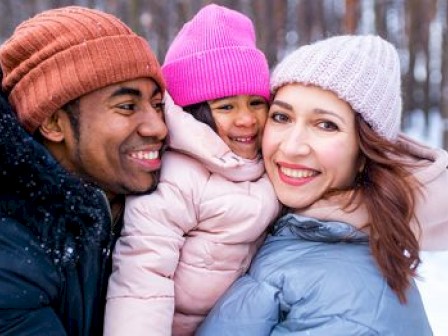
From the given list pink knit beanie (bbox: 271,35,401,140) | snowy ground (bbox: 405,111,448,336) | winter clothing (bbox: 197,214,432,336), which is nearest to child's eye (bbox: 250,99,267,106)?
pink knit beanie (bbox: 271,35,401,140)

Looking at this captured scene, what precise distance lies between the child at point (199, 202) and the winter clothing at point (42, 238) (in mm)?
155

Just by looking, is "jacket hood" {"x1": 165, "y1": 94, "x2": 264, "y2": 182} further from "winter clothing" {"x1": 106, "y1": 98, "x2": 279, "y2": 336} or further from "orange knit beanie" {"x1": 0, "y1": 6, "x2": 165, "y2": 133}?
"orange knit beanie" {"x1": 0, "y1": 6, "x2": 165, "y2": 133}

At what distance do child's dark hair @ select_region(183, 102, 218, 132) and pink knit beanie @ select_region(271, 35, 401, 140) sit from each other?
0.26 metres

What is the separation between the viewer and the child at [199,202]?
7.03 feet

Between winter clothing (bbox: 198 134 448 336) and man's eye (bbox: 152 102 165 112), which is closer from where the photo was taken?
winter clothing (bbox: 198 134 448 336)

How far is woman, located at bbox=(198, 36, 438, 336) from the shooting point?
2.16m

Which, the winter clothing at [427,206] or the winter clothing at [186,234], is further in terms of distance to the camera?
the winter clothing at [427,206]

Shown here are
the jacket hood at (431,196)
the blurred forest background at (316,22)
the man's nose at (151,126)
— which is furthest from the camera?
the blurred forest background at (316,22)

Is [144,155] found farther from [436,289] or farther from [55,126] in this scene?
[436,289]

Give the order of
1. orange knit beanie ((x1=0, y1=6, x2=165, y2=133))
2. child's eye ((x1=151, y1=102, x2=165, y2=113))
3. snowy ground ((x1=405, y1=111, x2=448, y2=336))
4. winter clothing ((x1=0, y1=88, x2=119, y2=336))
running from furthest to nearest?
snowy ground ((x1=405, y1=111, x2=448, y2=336)) < child's eye ((x1=151, y1=102, x2=165, y2=113)) < orange knit beanie ((x1=0, y1=6, x2=165, y2=133)) < winter clothing ((x1=0, y1=88, x2=119, y2=336))

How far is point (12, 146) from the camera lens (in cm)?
186

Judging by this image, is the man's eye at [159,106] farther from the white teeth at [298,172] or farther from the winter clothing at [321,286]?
the winter clothing at [321,286]

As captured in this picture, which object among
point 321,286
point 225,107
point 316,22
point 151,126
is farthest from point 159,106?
point 316,22

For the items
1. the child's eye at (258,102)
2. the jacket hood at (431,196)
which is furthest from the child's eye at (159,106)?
the jacket hood at (431,196)
